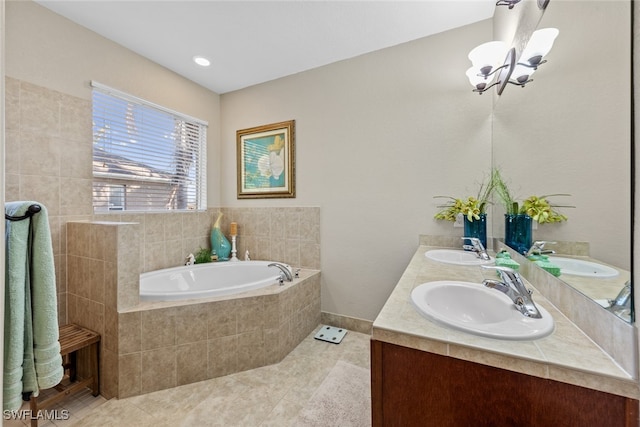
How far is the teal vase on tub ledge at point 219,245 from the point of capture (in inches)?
108

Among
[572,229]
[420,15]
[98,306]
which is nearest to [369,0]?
[420,15]

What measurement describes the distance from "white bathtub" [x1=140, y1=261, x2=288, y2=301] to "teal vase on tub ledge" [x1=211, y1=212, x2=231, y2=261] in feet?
0.60

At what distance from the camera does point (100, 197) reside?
198cm

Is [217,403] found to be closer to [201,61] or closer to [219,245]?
[219,245]

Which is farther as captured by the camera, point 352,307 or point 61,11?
point 352,307

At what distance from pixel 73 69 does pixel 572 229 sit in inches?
120

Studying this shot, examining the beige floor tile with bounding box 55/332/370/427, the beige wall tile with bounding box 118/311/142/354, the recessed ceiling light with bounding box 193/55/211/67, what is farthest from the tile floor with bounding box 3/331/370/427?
the recessed ceiling light with bounding box 193/55/211/67

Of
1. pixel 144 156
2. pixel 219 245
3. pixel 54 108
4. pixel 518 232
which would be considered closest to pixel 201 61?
pixel 144 156

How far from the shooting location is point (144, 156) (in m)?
2.27

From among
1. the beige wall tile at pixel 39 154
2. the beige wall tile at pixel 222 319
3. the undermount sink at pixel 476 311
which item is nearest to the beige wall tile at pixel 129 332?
the beige wall tile at pixel 222 319

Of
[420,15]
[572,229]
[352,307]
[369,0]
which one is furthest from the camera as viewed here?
[352,307]

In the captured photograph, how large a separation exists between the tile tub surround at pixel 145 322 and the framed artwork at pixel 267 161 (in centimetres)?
121

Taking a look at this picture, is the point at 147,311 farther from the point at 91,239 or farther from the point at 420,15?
the point at 420,15

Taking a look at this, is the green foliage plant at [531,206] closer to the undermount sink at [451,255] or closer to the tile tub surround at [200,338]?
the undermount sink at [451,255]
